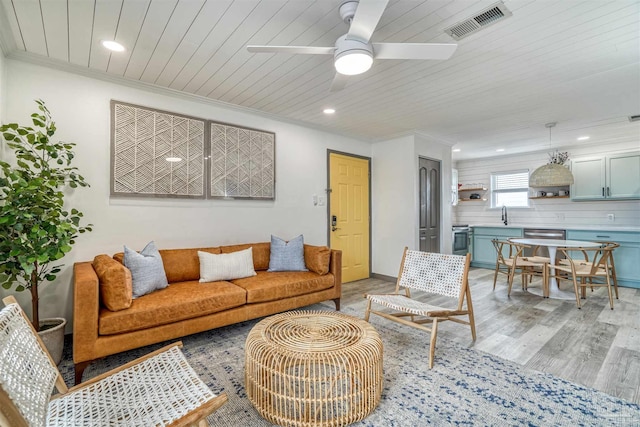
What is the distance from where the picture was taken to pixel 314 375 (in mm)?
1536

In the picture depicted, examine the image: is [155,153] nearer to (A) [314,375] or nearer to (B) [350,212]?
(A) [314,375]

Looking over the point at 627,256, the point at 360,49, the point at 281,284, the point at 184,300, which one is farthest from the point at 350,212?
the point at 627,256

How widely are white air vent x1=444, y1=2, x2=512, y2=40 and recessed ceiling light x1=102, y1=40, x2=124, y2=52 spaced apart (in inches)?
99.5

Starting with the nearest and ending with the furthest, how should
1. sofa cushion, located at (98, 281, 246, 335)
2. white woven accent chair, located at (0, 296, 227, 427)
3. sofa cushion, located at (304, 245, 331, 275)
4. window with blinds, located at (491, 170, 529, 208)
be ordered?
1. white woven accent chair, located at (0, 296, 227, 427)
2. sofa cushion, located at (98, 281, 246, 335)
3. sofa cushion, located at (304, 245, 331, 275)
4. window with blinds, located at (491, 170, 529, 208)

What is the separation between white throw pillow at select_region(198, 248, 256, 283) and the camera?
2945 mm

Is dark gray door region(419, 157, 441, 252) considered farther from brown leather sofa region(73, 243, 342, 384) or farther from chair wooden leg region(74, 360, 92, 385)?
chair wooden leg region(74, 360, 92, 385)

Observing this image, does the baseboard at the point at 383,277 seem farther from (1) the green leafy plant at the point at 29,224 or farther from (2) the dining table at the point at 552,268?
(1) the green leafy plant at the point at 29,224

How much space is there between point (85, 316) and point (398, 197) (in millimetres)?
4167

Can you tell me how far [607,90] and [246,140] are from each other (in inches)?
159

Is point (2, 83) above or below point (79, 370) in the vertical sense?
above

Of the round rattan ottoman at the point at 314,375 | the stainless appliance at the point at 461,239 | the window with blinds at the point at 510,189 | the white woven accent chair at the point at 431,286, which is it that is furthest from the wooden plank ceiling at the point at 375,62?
the stainless appliance at the point at 461,239

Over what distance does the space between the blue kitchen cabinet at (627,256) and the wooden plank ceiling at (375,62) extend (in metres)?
1.81

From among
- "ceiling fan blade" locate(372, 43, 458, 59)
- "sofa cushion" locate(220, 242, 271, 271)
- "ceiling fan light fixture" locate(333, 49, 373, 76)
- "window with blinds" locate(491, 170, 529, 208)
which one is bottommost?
"sofa cushion" locate(220, 242, 271, 271)

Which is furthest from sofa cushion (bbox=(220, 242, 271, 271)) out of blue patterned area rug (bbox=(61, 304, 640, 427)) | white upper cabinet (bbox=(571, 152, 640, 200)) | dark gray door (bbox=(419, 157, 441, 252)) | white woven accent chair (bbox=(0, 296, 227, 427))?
white upper cabinet (bbox=(571, 152, 640, 200))
